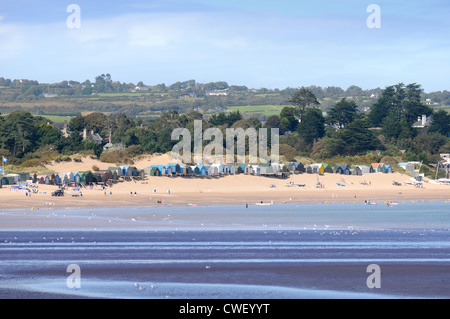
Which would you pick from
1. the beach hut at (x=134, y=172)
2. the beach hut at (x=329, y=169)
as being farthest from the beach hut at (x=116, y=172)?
the beach hut at (x=329, y=169)

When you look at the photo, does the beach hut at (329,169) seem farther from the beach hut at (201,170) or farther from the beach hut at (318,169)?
the beach hut at (201,170)

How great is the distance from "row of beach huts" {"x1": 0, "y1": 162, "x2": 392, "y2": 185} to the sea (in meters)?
14.0

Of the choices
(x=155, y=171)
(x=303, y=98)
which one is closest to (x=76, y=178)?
(x=155, y=171)

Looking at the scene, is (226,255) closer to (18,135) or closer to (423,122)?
(18,135)

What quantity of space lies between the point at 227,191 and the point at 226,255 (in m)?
33.9

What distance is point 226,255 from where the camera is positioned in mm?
26797

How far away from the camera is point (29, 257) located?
86.7 ft

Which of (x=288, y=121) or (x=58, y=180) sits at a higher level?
(x=288, y=121)

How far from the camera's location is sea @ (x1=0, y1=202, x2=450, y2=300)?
20.6 metres

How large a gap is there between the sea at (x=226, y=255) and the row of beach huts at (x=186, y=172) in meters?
14.0

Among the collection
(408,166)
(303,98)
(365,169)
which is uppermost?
(303,98)

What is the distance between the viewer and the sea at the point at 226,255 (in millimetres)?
20641

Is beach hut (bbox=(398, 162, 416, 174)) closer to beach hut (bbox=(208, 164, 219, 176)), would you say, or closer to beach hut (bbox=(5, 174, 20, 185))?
beach hut (bbox=(208, 164, 219, 176))

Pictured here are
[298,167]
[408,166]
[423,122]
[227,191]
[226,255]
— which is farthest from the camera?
[423,122]
